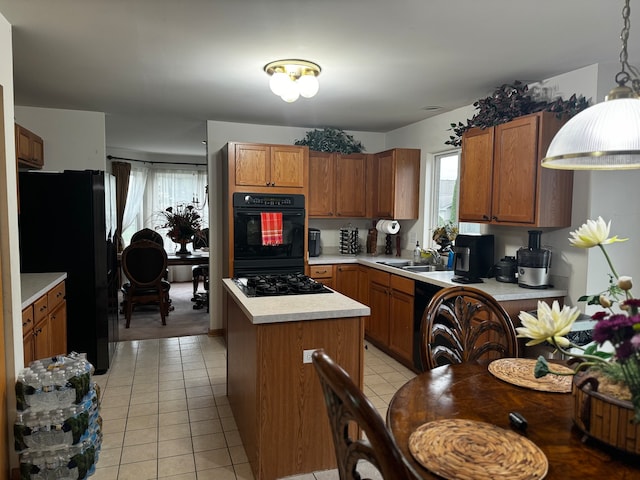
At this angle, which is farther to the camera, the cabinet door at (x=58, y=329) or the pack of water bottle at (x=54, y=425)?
the cabinet door at (x=58, y=329)

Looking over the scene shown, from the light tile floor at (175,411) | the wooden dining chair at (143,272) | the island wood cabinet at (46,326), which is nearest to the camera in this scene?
the light tile floor at (175,411)

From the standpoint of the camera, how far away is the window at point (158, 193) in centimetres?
809

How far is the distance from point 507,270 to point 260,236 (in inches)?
92.1

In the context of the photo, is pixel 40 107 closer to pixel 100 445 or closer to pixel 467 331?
pixel 100 445

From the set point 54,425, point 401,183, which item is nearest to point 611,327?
Result: point 54,425

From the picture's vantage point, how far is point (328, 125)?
16.9 feet

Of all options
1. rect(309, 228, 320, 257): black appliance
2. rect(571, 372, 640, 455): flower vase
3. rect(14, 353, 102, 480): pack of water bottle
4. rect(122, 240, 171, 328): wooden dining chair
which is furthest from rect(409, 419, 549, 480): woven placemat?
rect(122, 240, 171, 328): wooden dining chair

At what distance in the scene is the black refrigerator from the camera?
3.46 m

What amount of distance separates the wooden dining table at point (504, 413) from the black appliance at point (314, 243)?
3.35 metres

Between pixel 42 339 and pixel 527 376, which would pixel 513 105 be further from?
pixel 42 339

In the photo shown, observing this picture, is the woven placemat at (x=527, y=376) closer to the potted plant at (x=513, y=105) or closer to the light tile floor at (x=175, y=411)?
the light tile floor at (x=175, y=411)

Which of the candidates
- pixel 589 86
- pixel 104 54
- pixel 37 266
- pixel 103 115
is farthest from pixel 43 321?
pixel 589 86

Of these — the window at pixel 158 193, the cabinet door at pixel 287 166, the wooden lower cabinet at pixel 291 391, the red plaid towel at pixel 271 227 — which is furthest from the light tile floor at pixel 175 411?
the window at pixel 158 193

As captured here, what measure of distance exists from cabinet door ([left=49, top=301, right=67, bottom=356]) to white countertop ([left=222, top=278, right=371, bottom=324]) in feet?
5.00
